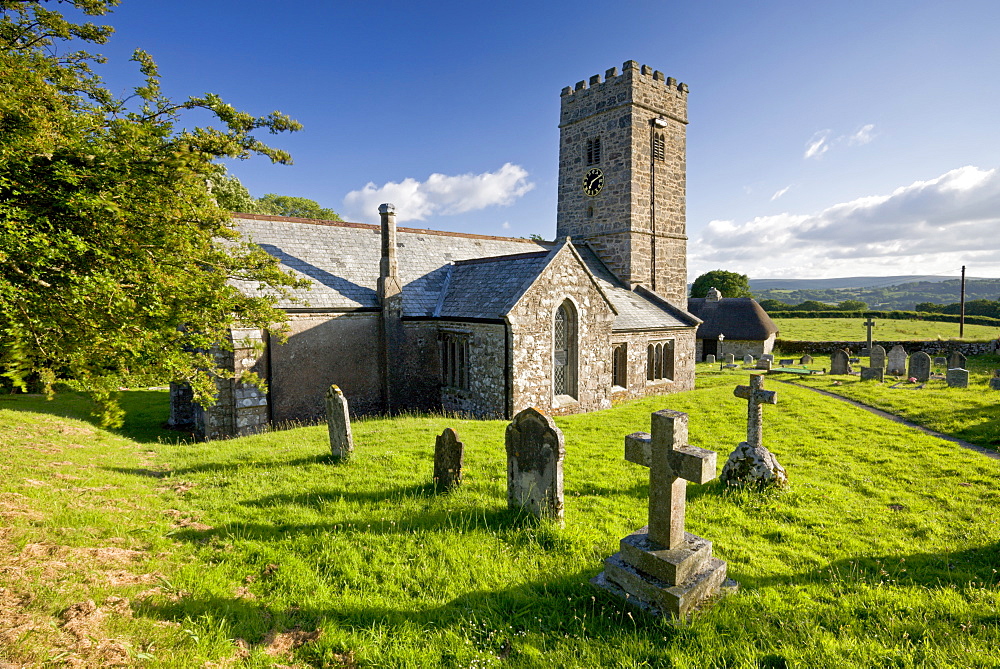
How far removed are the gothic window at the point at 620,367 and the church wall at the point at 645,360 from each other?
0.66 feet

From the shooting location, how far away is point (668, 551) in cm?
500

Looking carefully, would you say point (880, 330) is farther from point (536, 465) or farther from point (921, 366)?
point (536, 465)

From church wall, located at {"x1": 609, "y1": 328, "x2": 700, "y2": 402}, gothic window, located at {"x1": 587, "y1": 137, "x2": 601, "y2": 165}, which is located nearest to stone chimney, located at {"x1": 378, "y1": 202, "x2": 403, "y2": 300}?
church wall, located at {"x1": 609, "y1": 328, "x2": 700, "y2": 402}

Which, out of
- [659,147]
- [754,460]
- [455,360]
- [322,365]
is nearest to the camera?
[754,460]

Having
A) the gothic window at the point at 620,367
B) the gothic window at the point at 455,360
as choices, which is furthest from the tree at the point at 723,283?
the gothic window at the point at 455,360

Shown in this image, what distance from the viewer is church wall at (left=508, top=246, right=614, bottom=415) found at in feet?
50.4

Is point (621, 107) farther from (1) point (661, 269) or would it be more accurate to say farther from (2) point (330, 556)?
(2) point (330, 556)

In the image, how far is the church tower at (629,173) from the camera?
22078 millimetres

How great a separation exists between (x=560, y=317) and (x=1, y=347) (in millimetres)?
14375

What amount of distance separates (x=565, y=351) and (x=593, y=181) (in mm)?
10716

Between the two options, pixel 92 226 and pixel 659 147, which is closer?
pixel 92 226

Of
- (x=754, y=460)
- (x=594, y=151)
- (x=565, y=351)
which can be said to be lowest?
(x=754, y=460)

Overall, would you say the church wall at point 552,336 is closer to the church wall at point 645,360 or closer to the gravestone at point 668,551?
A: the church wall at point 645,360

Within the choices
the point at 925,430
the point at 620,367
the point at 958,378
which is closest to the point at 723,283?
the point at 958,378
